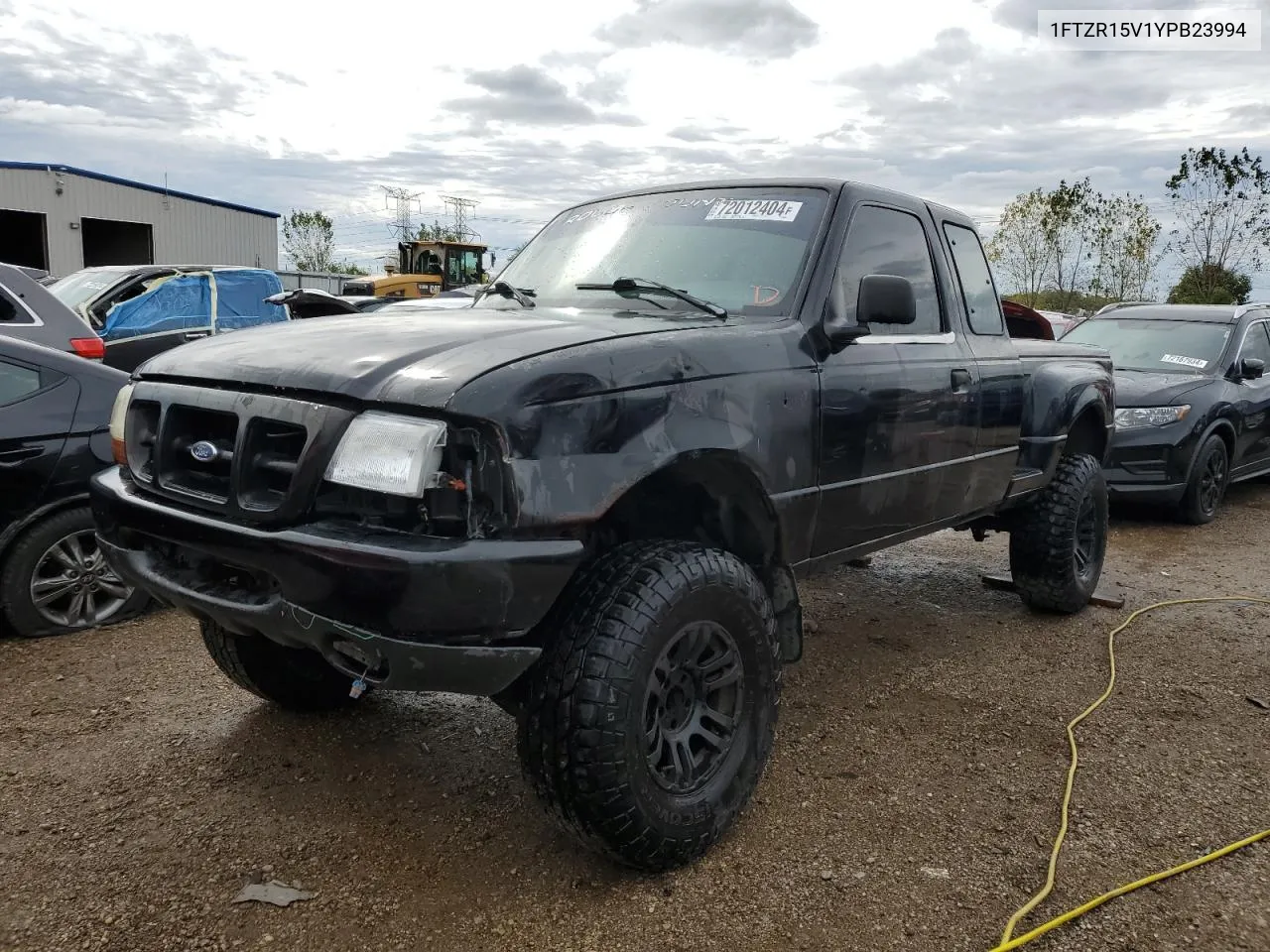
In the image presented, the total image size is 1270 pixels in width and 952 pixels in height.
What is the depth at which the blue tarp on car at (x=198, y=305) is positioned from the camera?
10.3 meters

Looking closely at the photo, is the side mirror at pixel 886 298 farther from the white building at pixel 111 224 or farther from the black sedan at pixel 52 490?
the white building at pixel 111 224

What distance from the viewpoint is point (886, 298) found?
308cm

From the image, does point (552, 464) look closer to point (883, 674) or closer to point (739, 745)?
point (739, 745)

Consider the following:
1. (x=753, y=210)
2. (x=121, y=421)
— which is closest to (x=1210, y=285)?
(x=753, y=210)

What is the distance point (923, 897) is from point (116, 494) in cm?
242

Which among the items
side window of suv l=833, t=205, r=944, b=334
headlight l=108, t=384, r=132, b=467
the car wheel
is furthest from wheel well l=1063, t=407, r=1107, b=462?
the car wheel

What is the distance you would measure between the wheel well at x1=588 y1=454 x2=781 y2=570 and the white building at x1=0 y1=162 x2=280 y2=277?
2765 centimetres

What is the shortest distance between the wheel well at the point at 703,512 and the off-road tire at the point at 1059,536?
2.38 metres

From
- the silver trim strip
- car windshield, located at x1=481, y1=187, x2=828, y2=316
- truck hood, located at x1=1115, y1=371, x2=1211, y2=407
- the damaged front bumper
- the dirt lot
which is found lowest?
the dirt lot

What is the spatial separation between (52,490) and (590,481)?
3112 millimetres

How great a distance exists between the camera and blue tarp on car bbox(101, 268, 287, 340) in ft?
33.9

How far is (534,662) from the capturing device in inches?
94.7

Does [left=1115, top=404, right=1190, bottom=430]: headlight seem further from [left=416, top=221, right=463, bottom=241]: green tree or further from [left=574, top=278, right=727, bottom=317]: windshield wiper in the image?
[left=416, top=221, right=463, bottom=241]: green tree

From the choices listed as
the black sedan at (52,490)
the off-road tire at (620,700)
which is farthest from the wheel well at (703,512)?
the black sedan at (52,490)
